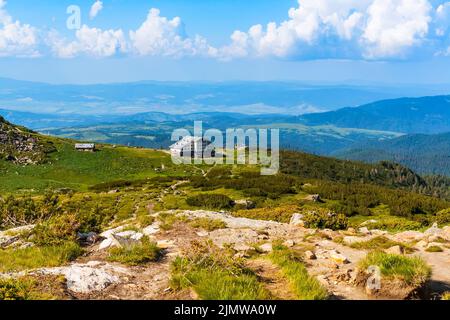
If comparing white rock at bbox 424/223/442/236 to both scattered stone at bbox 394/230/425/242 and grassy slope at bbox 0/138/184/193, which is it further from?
grassy slope at bbox 0/138/184/193

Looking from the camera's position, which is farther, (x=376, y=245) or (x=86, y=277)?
(x=376, y=245)

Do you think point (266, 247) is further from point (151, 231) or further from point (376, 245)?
point (151, 231)

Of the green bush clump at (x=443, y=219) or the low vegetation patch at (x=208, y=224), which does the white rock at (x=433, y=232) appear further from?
the green bush clump at (x=443, y=219)

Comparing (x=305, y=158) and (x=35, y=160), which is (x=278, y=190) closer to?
(x=35, y=160)

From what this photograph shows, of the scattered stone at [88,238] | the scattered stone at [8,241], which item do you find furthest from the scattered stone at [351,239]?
the scattered stone at [8,241]

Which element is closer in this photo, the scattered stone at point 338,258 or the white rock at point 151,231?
the scattered stone at point 338,258

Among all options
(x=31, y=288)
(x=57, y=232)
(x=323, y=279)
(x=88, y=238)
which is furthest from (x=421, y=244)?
(x=31, y=288)
